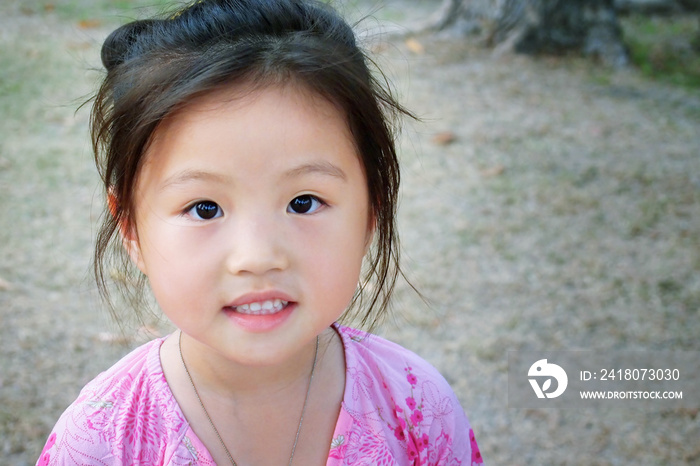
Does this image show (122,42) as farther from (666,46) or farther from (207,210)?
(666,46)

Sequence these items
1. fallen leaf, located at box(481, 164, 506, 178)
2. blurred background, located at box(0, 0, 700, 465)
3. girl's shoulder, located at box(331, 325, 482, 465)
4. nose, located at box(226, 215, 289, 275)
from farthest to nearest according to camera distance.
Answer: fallen leaf, located at box(481, 164, 506, 178) < blurred background, located at box(0, 0, 700, 465) < girl's shoulder, located at box(331, 325, 482, 465) < nose, located at box(226, 215, 289, 275)

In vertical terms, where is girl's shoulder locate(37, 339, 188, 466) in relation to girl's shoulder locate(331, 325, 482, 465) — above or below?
above

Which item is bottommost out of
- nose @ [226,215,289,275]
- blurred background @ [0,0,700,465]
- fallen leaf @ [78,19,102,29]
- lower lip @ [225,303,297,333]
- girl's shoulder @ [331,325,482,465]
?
blurred background @ [0,0,700,465]

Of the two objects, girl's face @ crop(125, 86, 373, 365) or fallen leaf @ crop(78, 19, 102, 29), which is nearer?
girl's face @ crop(125, 86, 373, 365)

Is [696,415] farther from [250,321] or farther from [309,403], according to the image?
[250,321]

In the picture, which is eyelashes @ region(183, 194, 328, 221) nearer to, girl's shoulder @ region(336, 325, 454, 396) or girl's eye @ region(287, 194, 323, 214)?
girl's eye @ region(287, 194, 323, 214)

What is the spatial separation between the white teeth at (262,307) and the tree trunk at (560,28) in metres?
5.21

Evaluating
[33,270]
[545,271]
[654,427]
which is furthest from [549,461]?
[33,270]

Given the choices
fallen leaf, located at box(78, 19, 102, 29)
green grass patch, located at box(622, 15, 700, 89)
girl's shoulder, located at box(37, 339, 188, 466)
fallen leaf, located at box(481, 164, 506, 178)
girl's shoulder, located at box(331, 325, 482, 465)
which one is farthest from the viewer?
fallen leaf, located at box(78, 19, 102, 29)

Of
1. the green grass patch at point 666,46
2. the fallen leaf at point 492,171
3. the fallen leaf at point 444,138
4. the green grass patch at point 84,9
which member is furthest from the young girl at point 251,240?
the green grass patch at point 84,9

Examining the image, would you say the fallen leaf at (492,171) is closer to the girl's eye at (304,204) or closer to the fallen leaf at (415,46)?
the fallen leaf at (415,46)

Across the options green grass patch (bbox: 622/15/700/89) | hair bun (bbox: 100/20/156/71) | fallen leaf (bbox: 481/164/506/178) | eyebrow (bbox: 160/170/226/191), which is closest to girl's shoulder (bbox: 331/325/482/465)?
eyebrow (bbox: 160/170/226/191)

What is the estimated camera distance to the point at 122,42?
134 centimetres

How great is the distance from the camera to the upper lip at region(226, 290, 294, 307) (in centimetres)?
111
